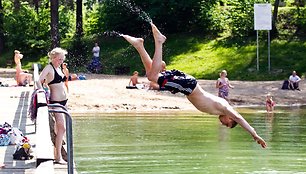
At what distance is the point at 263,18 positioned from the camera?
40.2 meters

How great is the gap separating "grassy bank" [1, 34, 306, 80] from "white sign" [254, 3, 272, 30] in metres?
2.13

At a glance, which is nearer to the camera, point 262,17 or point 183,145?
point 183,145

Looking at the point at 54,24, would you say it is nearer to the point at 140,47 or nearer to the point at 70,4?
the point at 70,4

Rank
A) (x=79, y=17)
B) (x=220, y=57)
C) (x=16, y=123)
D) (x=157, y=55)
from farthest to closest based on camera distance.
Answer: (x=79, y=17)
(x=220, y=57)
(x=16, y=123)
(x=157, y=55)

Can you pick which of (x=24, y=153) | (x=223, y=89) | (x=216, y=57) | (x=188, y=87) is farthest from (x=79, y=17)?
(x=188, y=87)

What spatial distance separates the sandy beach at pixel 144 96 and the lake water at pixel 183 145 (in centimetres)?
337

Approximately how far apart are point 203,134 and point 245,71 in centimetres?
2024

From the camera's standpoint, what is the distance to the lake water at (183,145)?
49.1 feet

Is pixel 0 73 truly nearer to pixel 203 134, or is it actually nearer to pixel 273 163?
pixel 203 134

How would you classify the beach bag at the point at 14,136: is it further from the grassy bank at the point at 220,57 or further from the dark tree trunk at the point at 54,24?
the dark tree trunk at the point at 54,24

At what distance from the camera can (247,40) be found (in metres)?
44.9

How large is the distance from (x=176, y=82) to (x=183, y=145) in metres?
7.13

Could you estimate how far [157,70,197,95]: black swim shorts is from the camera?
11.4 m

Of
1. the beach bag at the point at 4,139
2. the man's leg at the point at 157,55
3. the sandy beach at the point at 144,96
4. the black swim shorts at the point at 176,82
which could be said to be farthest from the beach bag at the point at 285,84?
the man's leg at the point at 157,55
